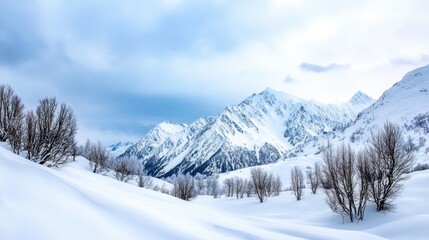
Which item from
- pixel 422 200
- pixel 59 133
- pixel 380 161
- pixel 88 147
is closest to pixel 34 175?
pixel 59 133

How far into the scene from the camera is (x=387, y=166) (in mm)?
32312

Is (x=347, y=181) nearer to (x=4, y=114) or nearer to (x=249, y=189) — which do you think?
(x=4, y=114)

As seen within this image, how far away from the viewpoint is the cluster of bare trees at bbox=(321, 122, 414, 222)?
31.2 meters

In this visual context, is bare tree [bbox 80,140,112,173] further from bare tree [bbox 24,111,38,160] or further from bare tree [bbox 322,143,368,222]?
Answer: bare tree [bbox 322,143,368,222]

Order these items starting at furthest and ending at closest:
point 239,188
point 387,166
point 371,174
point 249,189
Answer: point 239,188, point 249,189, point 387,166, point 371,174

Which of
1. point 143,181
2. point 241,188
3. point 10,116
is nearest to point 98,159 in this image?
point 143,181

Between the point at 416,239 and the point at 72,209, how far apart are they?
21.6 metres

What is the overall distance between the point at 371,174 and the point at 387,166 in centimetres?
197

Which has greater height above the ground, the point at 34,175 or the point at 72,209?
the point at 34,175

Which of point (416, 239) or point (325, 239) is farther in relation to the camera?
point (416, 239)

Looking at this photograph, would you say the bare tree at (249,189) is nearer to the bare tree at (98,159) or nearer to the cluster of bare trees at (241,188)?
the cluster of bare trees at (241,188)

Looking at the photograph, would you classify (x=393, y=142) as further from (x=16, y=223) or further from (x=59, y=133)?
(x=16, y=223)

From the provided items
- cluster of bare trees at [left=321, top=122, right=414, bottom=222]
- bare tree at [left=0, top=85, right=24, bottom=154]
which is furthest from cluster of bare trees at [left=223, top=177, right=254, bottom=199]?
bare tree at [left=0, top=85, right=24, bottom=154]

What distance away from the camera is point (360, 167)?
32.4 meters
